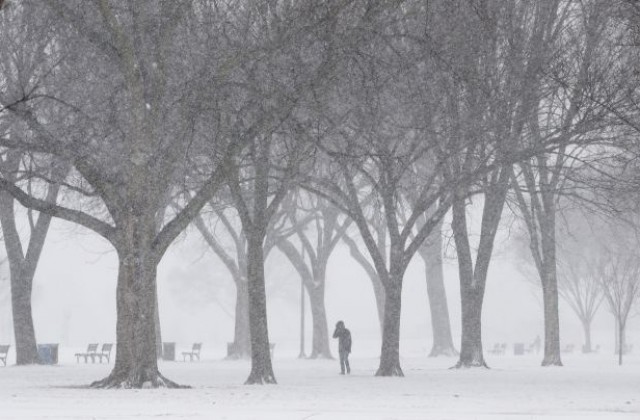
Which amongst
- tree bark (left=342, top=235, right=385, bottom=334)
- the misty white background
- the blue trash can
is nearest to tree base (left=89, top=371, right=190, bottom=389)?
the blue trash can

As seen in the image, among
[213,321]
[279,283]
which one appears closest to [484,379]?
[279,283]

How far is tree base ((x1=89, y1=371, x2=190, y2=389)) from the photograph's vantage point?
21.2 meters

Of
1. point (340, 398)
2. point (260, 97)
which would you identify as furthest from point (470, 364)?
point (340, 398)

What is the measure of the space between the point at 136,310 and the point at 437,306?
2585cm

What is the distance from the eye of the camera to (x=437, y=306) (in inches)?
1810

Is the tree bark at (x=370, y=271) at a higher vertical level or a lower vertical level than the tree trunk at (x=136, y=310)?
higher

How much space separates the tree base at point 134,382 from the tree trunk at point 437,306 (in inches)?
954

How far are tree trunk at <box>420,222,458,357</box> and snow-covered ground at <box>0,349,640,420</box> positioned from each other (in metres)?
17.9

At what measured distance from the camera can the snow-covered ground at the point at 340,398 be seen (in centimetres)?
1468

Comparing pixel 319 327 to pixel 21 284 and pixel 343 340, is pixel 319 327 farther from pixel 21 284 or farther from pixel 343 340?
pixel 21 284

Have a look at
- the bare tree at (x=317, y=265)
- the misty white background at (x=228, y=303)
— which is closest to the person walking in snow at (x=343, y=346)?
the bare tree at (x=317, y=265)

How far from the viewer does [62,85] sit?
2309cm

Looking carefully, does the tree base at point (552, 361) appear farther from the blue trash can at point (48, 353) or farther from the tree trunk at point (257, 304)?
the blue trash can at point (48, 353)

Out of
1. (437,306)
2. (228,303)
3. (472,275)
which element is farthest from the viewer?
(228,303)
